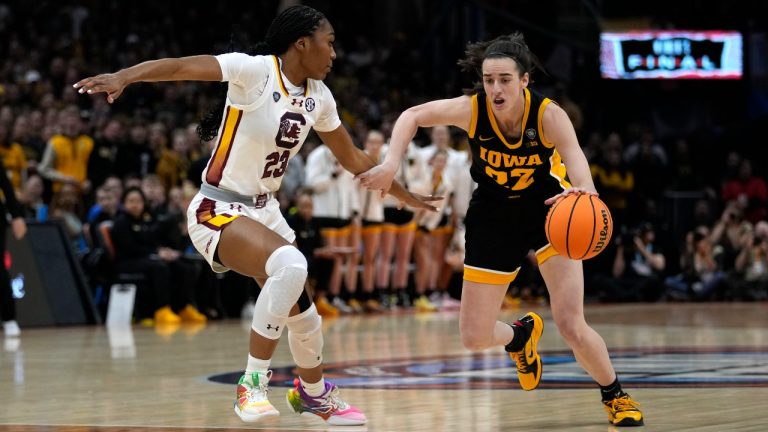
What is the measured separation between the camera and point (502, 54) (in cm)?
619

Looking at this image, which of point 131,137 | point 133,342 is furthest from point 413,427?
point 131,137

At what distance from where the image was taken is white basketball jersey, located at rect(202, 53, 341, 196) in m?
6.03

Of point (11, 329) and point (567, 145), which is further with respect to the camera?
point (11, 329)

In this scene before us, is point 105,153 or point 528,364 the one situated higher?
point 105,153

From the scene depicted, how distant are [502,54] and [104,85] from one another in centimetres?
186

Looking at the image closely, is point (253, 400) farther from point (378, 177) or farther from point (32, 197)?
point (32, 197)

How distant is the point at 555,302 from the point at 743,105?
64.2 feet

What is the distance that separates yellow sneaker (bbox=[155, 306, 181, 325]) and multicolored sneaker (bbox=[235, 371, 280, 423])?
28.9 ft

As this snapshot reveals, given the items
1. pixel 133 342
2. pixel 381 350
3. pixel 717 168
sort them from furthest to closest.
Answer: pixel 717 168 < pixel 133 342 < pixel 381 350

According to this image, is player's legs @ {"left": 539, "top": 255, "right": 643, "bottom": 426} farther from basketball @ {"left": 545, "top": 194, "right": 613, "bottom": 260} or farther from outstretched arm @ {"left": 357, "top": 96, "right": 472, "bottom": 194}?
outstretched arm @ {"left": 357, "top": 96, "right": 472, "bottom": 194}

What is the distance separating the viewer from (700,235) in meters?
19.0

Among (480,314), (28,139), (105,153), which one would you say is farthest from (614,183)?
(480,314)

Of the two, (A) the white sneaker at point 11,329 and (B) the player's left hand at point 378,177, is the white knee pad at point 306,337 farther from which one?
(A) the white sneaker at point 11,329

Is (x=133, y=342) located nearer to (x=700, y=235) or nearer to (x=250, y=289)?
(x=250, y=289)
